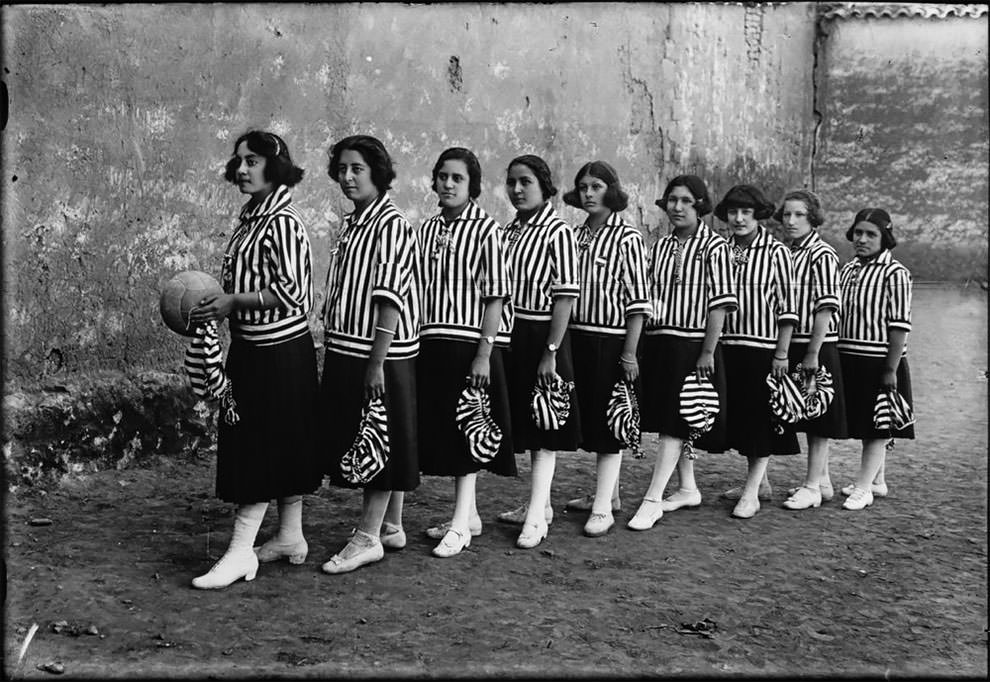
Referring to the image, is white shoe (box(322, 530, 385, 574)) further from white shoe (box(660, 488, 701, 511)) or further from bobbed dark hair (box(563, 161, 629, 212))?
bobbed dark hair (box(563, 161, 629, 212))

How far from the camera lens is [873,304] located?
6176mm

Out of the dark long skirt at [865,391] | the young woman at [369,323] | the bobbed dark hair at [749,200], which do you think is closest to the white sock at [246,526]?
the young woman at [369,323]

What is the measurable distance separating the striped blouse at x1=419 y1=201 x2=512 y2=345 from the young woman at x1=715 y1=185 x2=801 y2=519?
1.55m

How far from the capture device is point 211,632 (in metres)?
3.96

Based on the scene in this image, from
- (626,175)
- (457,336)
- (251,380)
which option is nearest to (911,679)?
(457,336)

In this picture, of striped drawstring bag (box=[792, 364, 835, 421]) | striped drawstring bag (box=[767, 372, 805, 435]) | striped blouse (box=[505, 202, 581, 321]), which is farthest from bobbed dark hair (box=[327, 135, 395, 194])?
striped drawstring bag (box=[792, 364, 835, 421])

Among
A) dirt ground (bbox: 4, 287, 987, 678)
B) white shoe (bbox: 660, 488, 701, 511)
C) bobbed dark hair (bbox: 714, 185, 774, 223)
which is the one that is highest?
bobbed dark hair (bbox: 714, 185, 774, 223)

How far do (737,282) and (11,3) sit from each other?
3.88m

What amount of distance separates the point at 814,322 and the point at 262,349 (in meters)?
3.04

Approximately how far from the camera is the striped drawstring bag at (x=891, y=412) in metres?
6.10

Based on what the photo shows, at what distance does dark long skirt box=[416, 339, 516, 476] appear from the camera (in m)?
4.96

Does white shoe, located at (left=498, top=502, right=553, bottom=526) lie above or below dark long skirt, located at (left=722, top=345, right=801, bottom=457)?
below

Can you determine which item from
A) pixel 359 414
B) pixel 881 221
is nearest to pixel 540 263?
pixel 359 414

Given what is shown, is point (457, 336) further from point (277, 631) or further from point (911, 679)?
point (911, 679)
